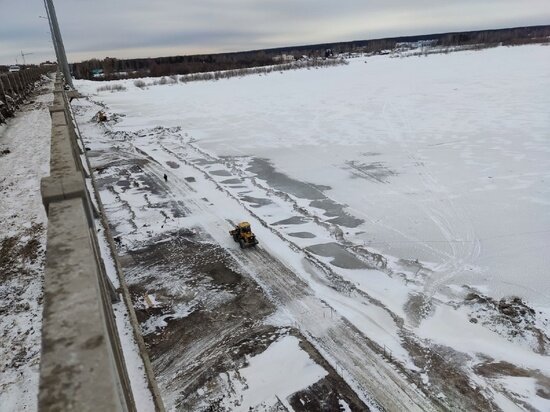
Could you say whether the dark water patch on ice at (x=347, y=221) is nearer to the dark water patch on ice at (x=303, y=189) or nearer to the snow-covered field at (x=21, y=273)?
the dark water patch on ice at (x=303, y=189)

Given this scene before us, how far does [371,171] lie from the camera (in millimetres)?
18641

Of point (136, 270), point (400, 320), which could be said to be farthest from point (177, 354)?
point (400, 320)

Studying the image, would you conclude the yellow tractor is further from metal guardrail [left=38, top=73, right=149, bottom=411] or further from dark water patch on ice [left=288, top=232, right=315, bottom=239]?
metal guardrail [left=38, top=73, right=149, bottom=411]

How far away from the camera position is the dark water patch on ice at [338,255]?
11461mm

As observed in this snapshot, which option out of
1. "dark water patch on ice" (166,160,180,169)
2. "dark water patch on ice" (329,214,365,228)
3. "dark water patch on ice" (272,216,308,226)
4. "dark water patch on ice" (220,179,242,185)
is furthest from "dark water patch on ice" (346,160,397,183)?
"dark water patch on ice" (166,160,180,169)

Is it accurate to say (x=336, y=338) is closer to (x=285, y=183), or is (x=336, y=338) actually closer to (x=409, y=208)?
(x=409, y=208)

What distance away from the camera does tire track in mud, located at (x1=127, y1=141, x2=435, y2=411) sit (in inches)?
287

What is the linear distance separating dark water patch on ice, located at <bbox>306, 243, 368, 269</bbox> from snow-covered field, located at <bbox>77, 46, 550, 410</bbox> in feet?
0.18

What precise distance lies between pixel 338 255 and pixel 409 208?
13.7 feet

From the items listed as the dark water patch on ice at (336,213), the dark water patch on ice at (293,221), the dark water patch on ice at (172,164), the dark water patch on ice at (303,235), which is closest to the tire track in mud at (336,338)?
the dark water patch on ice at (303,235)

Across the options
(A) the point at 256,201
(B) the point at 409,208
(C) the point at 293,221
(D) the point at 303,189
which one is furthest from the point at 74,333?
(D) the point at 303,189

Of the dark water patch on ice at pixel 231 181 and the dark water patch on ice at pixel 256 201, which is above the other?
the dark water patch on ice at pixel 231 181

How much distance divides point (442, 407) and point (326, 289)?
12.8 feet

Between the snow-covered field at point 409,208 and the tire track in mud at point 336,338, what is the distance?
0.20 metres
